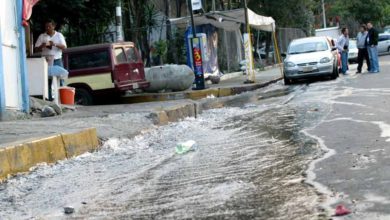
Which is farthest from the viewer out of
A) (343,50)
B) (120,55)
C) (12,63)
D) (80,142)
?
(343,50)

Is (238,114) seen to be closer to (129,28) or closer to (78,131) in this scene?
(78,131)

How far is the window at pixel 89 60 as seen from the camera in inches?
656

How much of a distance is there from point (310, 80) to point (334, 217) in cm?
1741

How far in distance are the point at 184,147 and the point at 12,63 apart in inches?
179

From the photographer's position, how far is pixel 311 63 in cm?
2012

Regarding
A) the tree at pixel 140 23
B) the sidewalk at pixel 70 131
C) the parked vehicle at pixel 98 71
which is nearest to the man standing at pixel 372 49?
the tree at pixel 140 23

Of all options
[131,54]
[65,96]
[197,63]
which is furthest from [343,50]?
[65,96]

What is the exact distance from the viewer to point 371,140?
293 inches

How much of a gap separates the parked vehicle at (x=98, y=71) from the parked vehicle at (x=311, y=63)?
5883mm

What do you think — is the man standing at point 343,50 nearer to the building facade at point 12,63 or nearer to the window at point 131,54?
the window at point 131,54

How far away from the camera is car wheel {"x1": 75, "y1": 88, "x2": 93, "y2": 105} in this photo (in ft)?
54.8

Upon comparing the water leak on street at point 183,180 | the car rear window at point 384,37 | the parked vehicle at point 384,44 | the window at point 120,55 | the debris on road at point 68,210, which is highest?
the car rear window at point 384,37

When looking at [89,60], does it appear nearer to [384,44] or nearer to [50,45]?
[50,45]

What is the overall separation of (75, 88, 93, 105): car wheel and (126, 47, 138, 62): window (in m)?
1.52
